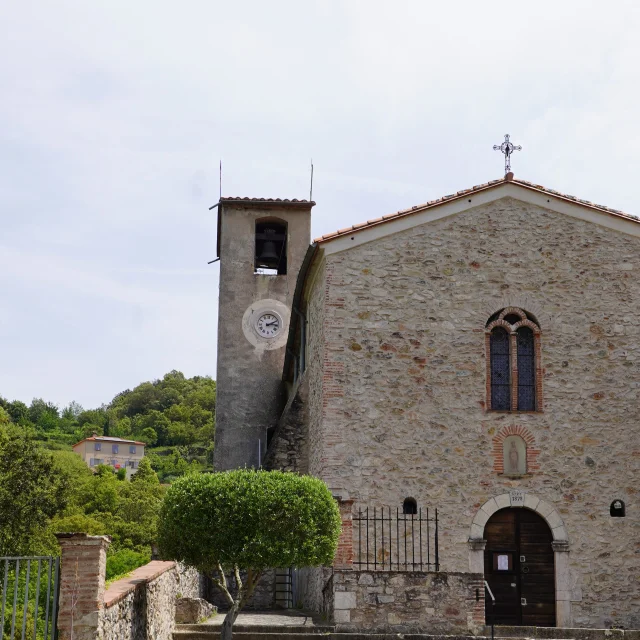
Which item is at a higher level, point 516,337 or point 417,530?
point 516,337

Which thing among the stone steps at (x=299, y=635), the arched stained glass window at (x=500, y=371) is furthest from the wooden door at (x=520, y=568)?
the stone steps at (x=299, y=635)

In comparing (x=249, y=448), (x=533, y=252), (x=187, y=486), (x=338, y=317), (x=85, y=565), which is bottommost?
(x=85, y=565)

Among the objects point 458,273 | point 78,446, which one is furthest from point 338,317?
point 78,446

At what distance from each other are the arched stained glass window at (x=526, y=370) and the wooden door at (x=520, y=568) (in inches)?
81.3

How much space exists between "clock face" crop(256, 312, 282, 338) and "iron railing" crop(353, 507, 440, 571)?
35.1 ft

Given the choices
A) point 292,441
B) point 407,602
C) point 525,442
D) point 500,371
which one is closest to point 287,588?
point 292,441

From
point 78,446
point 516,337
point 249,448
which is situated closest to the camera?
point 516,337

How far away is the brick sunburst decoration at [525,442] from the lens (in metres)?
17.4

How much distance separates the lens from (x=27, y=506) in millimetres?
30281

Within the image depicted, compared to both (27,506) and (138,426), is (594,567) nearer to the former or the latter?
(27,506)

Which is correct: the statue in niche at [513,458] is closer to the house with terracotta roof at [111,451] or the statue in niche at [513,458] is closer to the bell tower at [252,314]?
the bell tower at [252,314]

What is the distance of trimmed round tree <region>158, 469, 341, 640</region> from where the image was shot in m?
12.4

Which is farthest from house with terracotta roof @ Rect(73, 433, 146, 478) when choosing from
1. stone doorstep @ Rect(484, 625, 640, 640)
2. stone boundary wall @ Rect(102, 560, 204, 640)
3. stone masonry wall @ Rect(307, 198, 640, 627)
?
stone doorstep @ Rect(484, 625, 640, 640)

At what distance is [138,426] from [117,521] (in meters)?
72.5
